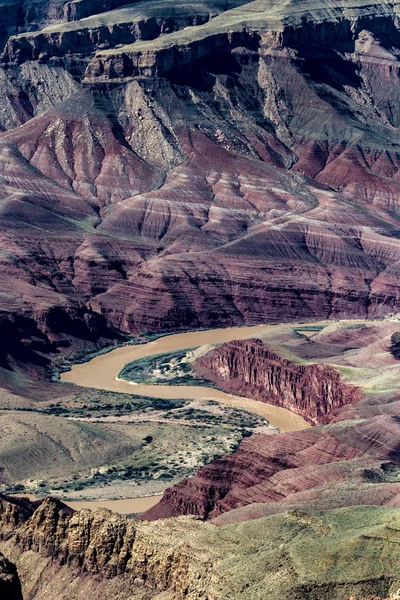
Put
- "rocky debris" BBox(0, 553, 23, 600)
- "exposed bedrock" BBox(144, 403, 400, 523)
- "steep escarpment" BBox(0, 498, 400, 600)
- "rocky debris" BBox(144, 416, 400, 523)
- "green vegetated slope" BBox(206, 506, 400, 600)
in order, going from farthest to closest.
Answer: "rocky debris" BBox(144, 416, 400, 523) < "exposed bedrock" BBox(144, 403, 400, 523) < "steep escarpment" BBox(0, 498, 400, 600) < "green vegetated slope" BBox(206, 506, 400, 600) < "rocky debris" BBox(0, 553, 23, 600)

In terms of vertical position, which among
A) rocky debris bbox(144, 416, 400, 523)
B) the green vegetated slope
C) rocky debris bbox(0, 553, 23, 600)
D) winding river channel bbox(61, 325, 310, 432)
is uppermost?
rocky debris bbox(0, 553, 23, 600)

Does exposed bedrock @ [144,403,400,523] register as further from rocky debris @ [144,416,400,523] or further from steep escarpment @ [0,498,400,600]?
steep escarpment @ [0,498,400,600]

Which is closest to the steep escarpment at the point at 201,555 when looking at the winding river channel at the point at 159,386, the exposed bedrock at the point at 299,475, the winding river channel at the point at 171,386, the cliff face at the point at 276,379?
the exposed bedrock at the point at 299,475

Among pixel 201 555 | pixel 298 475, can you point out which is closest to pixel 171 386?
pixel 298 475

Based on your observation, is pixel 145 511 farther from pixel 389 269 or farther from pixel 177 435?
pixel 389 269

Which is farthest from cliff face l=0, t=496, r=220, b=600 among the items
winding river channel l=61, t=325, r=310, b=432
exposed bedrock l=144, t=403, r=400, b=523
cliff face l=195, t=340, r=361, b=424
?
winding river channel l=61, t=325, r=310, b=432

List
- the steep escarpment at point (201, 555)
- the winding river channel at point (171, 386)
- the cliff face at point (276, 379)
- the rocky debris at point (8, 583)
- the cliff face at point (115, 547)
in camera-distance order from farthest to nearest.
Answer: the winding river channel at point (171, 386), the cliff face at point (276, 379), the cliff face at point (115, 547), the steep escarpment at point (201, 555), the rocky debris at point (8, 583)

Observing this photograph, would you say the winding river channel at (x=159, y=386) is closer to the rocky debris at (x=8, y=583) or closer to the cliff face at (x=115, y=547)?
the cliff face at (x=115, y=547)

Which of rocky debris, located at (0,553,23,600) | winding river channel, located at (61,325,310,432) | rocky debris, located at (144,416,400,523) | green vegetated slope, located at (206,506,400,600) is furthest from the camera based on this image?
winding river channel, located at (61,325,310,432)
